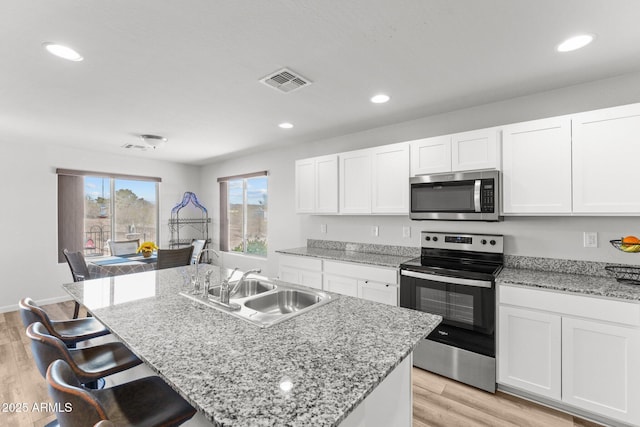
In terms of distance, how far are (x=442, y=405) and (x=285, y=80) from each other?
2.71m

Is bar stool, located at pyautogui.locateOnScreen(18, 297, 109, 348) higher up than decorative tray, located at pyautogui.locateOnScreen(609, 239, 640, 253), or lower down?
lower down

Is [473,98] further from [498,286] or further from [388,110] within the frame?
[498,286]

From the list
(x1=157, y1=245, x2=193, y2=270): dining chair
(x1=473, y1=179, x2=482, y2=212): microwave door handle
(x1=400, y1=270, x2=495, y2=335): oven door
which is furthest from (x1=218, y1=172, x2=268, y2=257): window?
(x1=473, y1=179, x2=482, y2=212): microwave door handle

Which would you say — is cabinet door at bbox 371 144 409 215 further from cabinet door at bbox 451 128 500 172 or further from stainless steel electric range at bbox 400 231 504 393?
stainless steel electric range at bbox 400 231 504 393

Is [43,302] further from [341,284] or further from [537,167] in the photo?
[537,167]

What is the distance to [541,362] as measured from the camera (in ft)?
7.00

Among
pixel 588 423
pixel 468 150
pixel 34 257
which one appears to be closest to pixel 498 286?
pixel 588 423

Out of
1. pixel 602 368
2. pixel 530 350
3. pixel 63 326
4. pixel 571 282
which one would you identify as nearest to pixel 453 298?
pixel 530 350

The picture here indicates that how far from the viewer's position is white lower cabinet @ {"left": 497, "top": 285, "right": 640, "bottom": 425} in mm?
1858

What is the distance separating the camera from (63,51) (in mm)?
1914

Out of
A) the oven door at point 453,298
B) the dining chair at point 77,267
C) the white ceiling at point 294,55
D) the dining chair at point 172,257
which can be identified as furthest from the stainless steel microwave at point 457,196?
the dining chair at point 77,267

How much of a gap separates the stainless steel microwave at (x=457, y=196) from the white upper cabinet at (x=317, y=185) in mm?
1012

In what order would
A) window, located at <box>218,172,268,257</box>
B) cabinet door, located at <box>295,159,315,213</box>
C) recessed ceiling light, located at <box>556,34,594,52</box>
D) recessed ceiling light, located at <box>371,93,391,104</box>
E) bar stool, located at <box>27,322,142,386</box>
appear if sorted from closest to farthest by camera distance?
1. bar stool, located at <box>27,322,142,386</box>
2. recessed ceiling light, located at <box>556,34,594,52</box>
3. recessed ceiling light, located at <box>371,93,391,104</box>
4. cabinet door, located at <box>295,159,315,213</box>
5. window, located at <box>218,172,268,257</box>

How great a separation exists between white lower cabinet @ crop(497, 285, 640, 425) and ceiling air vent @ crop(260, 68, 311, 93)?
2216mm
